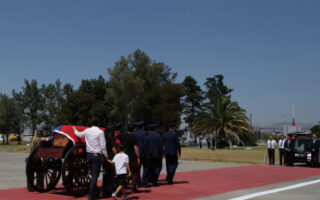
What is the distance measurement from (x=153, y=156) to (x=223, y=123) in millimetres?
45834

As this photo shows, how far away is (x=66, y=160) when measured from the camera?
30.2ft

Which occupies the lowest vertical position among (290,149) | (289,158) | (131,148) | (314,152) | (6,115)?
(289,158)

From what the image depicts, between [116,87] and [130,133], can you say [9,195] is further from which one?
[116,87]

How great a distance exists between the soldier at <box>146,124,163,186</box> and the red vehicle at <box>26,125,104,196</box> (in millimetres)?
2357

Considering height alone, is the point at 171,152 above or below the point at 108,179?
above

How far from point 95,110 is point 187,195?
6249 cm

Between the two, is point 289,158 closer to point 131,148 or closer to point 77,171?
A: point 131,148

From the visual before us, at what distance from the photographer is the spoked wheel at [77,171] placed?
31.6ft

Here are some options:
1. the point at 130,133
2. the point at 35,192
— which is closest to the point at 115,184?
the point at 130,133

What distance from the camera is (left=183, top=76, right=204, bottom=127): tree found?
97.9 m

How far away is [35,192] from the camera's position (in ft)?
34.9

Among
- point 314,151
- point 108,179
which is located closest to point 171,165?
point 108,179

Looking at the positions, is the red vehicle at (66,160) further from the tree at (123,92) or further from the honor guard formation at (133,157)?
the tree at (123,92)

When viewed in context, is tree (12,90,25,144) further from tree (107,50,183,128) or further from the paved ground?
the paved ground
